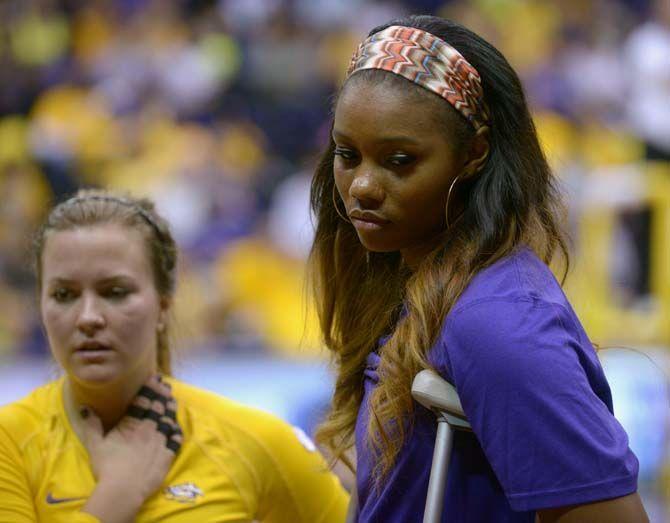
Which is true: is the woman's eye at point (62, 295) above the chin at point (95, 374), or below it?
above

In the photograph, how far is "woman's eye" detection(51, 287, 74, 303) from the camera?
2.73 meters

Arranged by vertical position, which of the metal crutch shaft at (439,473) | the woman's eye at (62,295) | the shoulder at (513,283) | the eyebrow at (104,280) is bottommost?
the metal crutch shaft at (439,473)

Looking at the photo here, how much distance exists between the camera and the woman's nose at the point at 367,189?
6.71ft

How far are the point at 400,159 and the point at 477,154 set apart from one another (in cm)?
16

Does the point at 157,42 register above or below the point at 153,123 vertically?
above

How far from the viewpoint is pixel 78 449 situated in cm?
273

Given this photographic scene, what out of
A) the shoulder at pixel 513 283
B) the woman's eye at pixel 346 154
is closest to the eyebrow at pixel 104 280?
the woman's eye at pixel 346 154

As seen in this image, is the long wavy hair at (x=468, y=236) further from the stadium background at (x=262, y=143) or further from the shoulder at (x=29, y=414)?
the stadium background at (x=262, y=143)

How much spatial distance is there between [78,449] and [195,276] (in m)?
6.95

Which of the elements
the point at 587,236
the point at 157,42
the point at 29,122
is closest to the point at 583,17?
the point at 587,236

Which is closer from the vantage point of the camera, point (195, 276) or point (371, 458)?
point (371, 458)

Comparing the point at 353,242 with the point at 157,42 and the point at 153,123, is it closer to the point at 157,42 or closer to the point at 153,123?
the point at 153,123

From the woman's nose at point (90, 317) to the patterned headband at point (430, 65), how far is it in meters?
0.92

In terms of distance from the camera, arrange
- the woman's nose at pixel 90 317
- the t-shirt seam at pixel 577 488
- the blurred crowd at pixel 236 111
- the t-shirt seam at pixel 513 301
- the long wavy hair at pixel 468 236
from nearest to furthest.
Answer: the t-shirt seam at pixel 577 488 < the t-shirt seam at pixel 513 301 < the long wavy hair at pixel 468 236 < the woman's nose at pixel 90 317 < the blurred crowd at pixel 236 111
